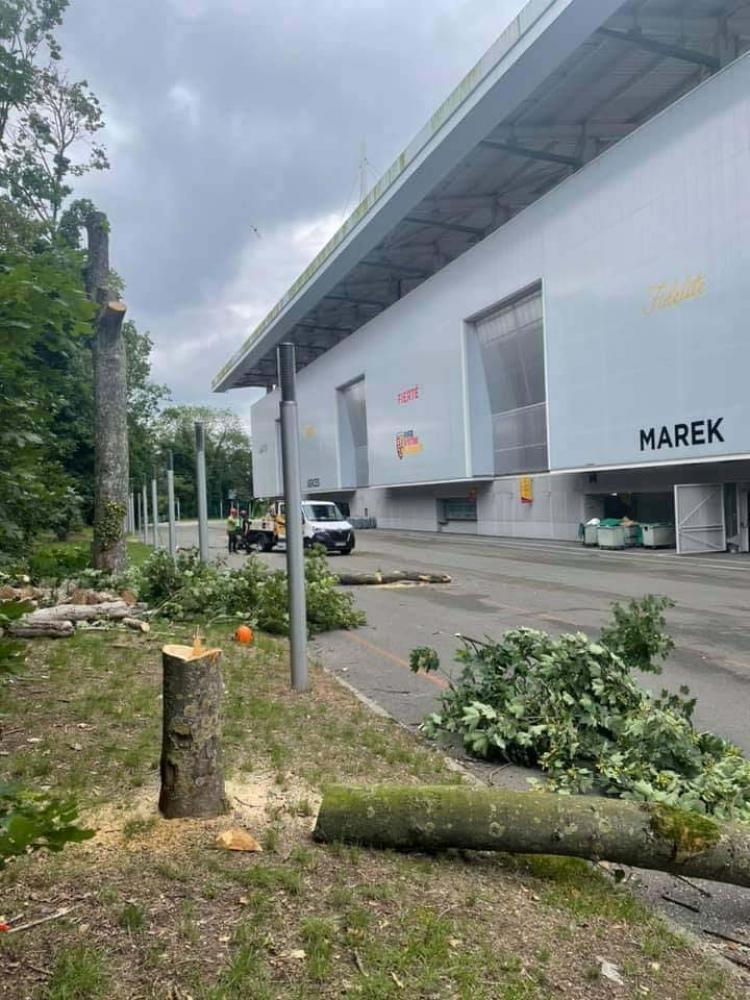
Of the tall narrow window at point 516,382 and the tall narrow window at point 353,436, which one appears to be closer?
the tall narrow window at point 516,382

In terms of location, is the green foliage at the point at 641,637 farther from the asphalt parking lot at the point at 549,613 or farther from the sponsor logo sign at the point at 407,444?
the sponsor logo sign at the point at 407,444

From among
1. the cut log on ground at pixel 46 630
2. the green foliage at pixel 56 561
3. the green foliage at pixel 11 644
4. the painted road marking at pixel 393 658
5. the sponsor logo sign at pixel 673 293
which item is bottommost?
the painted road marking at pixel 393 658

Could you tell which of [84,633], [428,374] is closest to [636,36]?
[428,374]

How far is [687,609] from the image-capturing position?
12.0 meters

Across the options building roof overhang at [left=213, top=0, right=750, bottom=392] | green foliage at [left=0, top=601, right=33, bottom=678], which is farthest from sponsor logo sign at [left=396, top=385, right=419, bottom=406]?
green foliage at [left=0, top=601, right=33, bottom=678]

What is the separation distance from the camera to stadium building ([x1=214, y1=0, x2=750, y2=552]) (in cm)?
2123

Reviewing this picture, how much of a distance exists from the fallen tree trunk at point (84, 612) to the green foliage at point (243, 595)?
2.06 ft

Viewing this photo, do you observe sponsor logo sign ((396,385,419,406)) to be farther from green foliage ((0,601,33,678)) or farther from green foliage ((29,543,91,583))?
Answer: green foliage ((0,601,33,678))

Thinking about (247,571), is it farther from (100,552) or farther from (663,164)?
(663,164)

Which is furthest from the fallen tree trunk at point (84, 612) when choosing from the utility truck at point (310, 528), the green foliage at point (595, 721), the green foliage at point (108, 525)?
the utility truck at point (310, 528)

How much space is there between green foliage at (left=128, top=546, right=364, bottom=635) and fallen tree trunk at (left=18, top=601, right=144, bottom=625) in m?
0.63

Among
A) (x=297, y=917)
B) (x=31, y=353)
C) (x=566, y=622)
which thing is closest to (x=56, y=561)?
(x=31, y=353)

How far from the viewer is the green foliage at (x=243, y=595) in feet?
32.3

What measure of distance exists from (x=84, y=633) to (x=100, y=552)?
3008 mm
